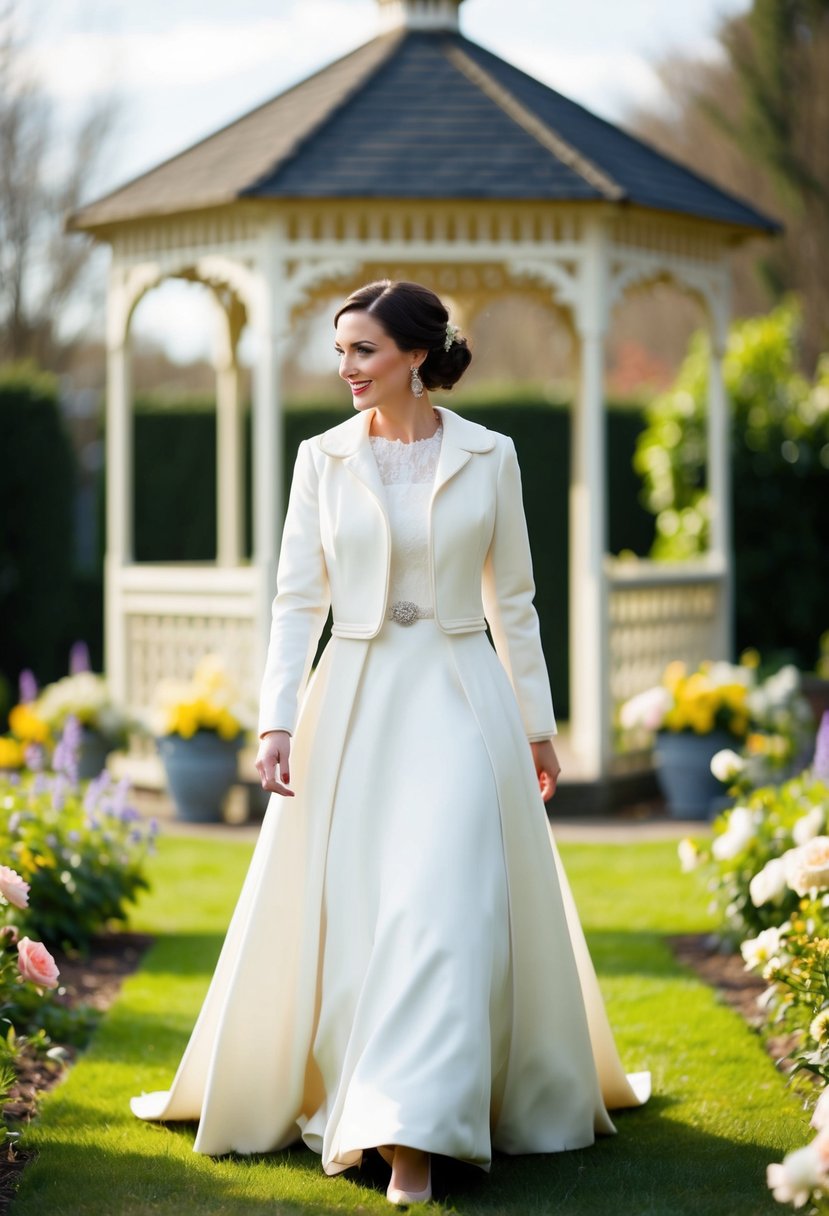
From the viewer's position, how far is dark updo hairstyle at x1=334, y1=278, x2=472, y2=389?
375 cm

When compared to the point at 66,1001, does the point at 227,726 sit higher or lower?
higher

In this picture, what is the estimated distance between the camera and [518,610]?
3906 mm

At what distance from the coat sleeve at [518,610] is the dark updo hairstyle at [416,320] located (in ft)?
0.69

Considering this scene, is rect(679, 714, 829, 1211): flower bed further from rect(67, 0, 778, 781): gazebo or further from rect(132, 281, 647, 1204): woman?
rect(67, 0, 778, 781): gazebo

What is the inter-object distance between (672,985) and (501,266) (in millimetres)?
5701

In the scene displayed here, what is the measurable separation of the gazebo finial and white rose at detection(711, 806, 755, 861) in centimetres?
623

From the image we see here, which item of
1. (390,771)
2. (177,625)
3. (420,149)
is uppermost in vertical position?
(420,149)

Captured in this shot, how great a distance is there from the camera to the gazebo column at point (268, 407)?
887 cm

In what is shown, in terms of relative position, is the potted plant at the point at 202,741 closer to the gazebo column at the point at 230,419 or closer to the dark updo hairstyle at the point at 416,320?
the gazebo column at the point at 230,419

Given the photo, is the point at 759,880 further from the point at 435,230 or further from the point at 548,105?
the point at 548,105

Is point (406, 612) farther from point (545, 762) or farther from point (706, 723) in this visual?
point (706, 723)

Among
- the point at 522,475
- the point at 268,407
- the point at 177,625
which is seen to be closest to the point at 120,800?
the point at 268,407

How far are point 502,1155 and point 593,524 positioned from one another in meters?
5.68

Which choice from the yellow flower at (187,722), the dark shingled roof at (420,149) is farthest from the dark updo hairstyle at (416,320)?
the yellow flower at (187,722)
